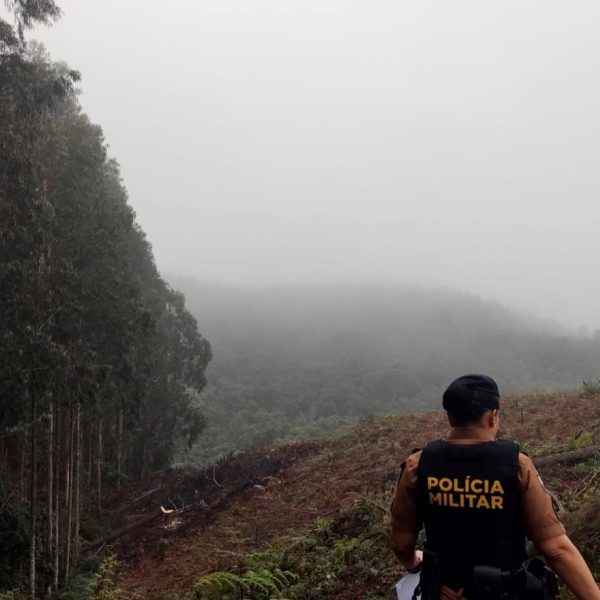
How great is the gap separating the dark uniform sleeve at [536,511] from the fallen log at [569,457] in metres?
6.04

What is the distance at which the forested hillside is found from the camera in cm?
982

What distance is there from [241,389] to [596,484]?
55150mm

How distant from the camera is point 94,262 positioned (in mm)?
13648

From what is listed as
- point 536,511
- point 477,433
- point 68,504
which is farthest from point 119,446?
point 536,511

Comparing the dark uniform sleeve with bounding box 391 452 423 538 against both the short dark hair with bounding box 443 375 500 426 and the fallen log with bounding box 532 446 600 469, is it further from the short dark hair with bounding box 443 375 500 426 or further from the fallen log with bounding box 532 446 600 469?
the fallen log with bounding box 532 446 600 469

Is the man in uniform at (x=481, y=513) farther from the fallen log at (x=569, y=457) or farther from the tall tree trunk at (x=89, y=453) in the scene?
the tall tree trunk at (x=89, y=453)

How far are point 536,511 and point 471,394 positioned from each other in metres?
0.57

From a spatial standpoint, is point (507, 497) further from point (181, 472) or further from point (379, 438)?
point (181, 472)

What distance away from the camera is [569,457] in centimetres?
791

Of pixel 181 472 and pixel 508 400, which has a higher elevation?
pixel 508 400

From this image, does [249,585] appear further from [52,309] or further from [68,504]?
[68,504]

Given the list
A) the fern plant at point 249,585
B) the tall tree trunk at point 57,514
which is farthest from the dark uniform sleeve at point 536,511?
the tall tree trunk at point 57,514

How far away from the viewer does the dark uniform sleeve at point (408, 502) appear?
2.75 metres

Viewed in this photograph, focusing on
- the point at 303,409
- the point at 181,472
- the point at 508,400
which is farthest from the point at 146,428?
the point at 303,409
